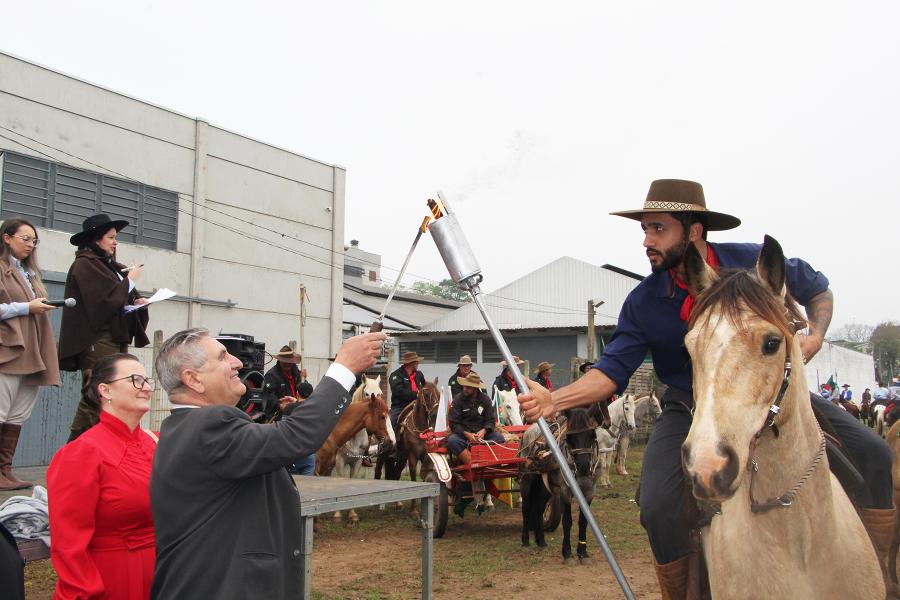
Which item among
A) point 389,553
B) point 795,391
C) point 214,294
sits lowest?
point 389,553

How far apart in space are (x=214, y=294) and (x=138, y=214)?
3.16m

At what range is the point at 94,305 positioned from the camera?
15.9 ft

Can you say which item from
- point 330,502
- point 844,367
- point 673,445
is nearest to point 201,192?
point 330,502

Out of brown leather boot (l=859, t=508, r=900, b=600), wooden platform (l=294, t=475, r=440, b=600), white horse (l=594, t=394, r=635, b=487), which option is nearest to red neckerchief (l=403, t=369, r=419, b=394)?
white horse (l=594, t=394, r=635, b=487)

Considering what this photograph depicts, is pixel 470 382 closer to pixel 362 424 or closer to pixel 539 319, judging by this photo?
pixel 362 424

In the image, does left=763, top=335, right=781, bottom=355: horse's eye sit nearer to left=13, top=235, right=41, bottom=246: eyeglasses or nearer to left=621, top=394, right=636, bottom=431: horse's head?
left=13, top=235, right=41, bottom=246: eyeglasses

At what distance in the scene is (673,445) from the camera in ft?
11.0

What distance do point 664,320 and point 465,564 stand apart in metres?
6.01

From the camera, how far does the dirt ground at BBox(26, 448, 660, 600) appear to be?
287 inches

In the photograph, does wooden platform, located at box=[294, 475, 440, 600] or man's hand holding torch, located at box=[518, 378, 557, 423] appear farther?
wooden platform, located at box=[294, 475, 440, 600]

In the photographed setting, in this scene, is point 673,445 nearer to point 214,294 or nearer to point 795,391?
point 795,391

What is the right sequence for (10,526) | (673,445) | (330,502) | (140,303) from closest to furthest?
(673,445)
(10,526)
(330,502)
(140,303)

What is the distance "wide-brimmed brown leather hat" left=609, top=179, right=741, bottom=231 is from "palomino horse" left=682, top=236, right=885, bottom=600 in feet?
1.80

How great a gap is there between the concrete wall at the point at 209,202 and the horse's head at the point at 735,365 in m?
18.0
